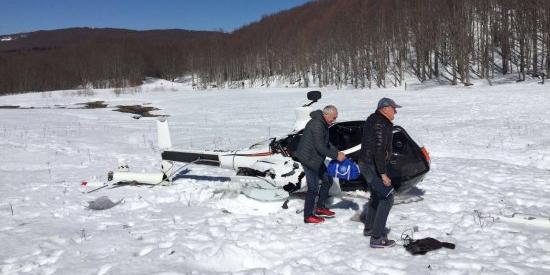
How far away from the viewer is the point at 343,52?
72625 mm

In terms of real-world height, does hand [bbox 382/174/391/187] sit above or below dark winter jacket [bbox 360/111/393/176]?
below

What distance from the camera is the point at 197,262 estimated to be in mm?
5805

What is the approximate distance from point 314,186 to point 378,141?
1.72m

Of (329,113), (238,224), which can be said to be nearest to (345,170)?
(329,113)

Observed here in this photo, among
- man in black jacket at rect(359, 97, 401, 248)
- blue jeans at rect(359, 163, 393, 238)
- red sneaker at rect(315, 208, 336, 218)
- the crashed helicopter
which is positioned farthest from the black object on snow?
red sneaker at rect(315, 208, 336, 218)

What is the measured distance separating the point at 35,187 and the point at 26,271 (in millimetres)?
4817

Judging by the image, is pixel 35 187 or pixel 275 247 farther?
pixel 35 187

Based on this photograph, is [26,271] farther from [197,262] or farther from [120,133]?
[120,133]

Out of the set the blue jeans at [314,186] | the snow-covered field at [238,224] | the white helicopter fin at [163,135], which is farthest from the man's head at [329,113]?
the white helicopter fin at [163,135]

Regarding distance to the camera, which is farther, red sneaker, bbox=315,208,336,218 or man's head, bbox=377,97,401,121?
red sneaker, bbox=315,208,336,218

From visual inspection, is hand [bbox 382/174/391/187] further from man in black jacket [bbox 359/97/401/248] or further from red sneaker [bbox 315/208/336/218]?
red sneaker [bbox 315/208/336/218]

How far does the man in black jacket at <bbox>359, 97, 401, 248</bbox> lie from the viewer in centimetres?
571

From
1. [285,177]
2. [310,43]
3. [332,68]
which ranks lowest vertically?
[285,177]

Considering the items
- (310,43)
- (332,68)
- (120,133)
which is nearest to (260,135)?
(120,133)
